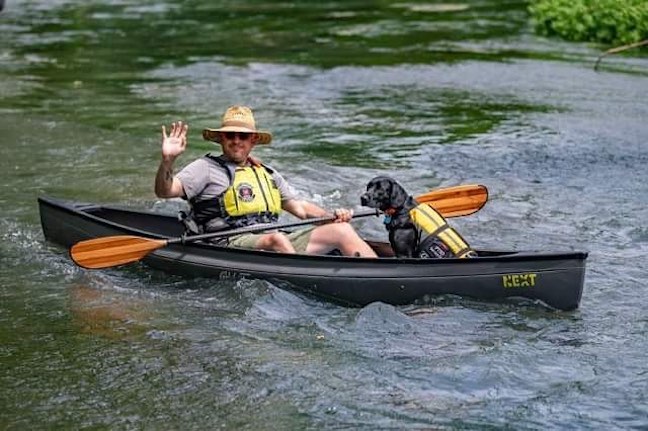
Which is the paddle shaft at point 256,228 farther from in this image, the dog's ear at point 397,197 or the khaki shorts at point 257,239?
the dog's ear at point 397,197

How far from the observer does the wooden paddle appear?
8.61 m

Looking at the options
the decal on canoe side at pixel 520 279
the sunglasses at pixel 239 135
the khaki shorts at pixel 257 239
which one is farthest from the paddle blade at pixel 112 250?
the decal on canoe side at pixel 520 279

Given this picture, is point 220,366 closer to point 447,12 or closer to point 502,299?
point 502,299

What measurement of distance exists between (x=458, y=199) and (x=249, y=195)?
1.48 meters

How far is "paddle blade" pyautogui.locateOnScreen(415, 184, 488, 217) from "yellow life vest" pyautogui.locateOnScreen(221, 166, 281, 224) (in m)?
1.12

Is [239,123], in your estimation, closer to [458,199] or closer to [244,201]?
[244,201]

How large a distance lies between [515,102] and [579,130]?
2.01m

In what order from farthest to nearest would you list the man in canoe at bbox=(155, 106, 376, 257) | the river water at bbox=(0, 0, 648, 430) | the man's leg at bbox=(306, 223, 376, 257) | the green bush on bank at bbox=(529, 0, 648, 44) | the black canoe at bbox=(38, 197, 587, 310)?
the green bush on bank at bbox=(529, 0, 648, 44)
the man in canoe at bbox=(155, 106, 376, 257)
the man's leg at bbox=(306, 223, 376, 257)
the black canoe at bbox=(38, 197, 587, 310)
the river water at bbox=(0, 0, 648, 430)

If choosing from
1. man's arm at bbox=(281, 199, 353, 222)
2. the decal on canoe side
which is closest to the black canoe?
the decal on canoe side

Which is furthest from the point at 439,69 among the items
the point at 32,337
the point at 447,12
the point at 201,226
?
the point at 32,337

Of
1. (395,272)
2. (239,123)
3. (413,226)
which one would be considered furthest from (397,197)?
(239,123)

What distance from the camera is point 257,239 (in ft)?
28.3

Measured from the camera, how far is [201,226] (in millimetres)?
8852

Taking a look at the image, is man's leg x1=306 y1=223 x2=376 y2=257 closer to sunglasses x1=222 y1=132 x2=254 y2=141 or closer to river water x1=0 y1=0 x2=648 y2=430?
river water x1=0 y1=0 x2=648 y2=430
